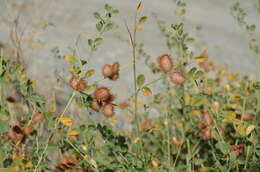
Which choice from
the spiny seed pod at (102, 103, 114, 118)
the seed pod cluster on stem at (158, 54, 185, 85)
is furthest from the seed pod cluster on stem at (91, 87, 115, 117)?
the seed pod cluster on stem at (158, 54, 185, 85)

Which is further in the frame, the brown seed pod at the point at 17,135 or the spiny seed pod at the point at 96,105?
the brown seed pod at the point at 17,135

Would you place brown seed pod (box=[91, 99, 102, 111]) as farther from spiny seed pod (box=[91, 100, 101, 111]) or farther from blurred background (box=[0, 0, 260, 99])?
blurred background (box=[0, 0, 260, 99])

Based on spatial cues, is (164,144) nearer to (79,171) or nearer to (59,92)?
(79,171)

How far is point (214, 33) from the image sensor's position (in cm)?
657

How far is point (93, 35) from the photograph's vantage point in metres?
4.22

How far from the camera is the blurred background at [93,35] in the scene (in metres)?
3.49

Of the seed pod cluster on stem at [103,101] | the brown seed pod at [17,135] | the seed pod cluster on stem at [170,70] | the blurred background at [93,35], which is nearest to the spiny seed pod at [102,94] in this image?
the seed pod cluster on stem at [103,101]

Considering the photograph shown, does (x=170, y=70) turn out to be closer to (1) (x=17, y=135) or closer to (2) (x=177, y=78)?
(2) (x=177, y=78)

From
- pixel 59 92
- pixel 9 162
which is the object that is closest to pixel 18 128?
pixel 9 162

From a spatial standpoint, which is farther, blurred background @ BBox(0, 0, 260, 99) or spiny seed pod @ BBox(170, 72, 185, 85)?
blurred background @ BBox(0, 0, 260, 99)

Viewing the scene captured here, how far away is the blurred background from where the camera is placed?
3.49 meters

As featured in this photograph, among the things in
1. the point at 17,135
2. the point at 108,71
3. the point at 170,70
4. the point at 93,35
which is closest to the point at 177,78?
the point at 170,70

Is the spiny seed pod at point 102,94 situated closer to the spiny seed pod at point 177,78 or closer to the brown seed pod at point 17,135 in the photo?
the spiny seed pod at point 177,78

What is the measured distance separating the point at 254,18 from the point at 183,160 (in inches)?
219
